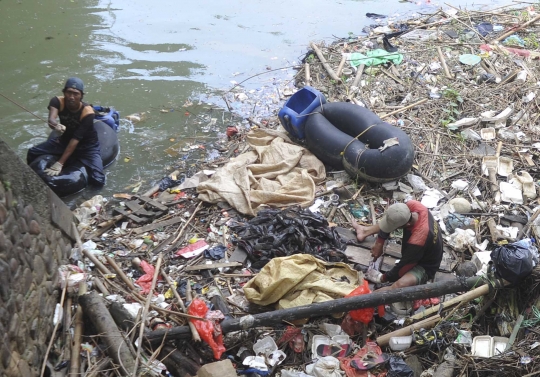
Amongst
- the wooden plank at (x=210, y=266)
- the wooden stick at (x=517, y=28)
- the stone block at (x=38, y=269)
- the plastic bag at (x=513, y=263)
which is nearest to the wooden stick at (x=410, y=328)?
the plastic bag at (x=513, y=263)

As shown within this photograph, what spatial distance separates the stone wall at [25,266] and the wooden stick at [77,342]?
0.20m

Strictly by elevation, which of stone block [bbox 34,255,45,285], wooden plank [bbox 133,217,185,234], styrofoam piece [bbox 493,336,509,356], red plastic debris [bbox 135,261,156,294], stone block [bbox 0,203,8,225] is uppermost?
stone block [bbox 0,203,8,225]

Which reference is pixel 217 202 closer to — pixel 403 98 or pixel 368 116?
pixel 368 116

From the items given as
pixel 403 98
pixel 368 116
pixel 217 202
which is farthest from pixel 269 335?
pixel 403 98

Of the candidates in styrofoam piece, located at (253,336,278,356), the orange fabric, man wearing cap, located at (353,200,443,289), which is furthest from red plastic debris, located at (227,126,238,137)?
styrofoam piece, located at (253,336,278,356)

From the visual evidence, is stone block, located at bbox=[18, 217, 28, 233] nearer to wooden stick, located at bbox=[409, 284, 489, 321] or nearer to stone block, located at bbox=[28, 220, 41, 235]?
stone block, located at bbox=[28, 220, 41, 235]

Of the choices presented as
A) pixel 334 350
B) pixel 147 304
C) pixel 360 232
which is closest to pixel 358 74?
pixel 360 232

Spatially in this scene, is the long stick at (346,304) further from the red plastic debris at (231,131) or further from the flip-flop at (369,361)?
the red plastic debris at (231,131)

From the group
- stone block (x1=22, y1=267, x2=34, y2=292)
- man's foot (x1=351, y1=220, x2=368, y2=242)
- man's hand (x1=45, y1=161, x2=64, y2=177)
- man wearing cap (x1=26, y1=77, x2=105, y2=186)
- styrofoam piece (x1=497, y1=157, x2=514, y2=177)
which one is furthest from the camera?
styrofoam piece (x1=497, y1=157, x2=514, y2=177)

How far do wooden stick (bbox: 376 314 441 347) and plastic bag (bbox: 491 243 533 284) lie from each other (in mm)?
707

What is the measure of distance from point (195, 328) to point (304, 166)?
3294 millimetres

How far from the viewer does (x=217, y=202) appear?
6.43m

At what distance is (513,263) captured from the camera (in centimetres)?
430

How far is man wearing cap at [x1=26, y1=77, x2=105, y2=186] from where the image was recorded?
6.32 meters
